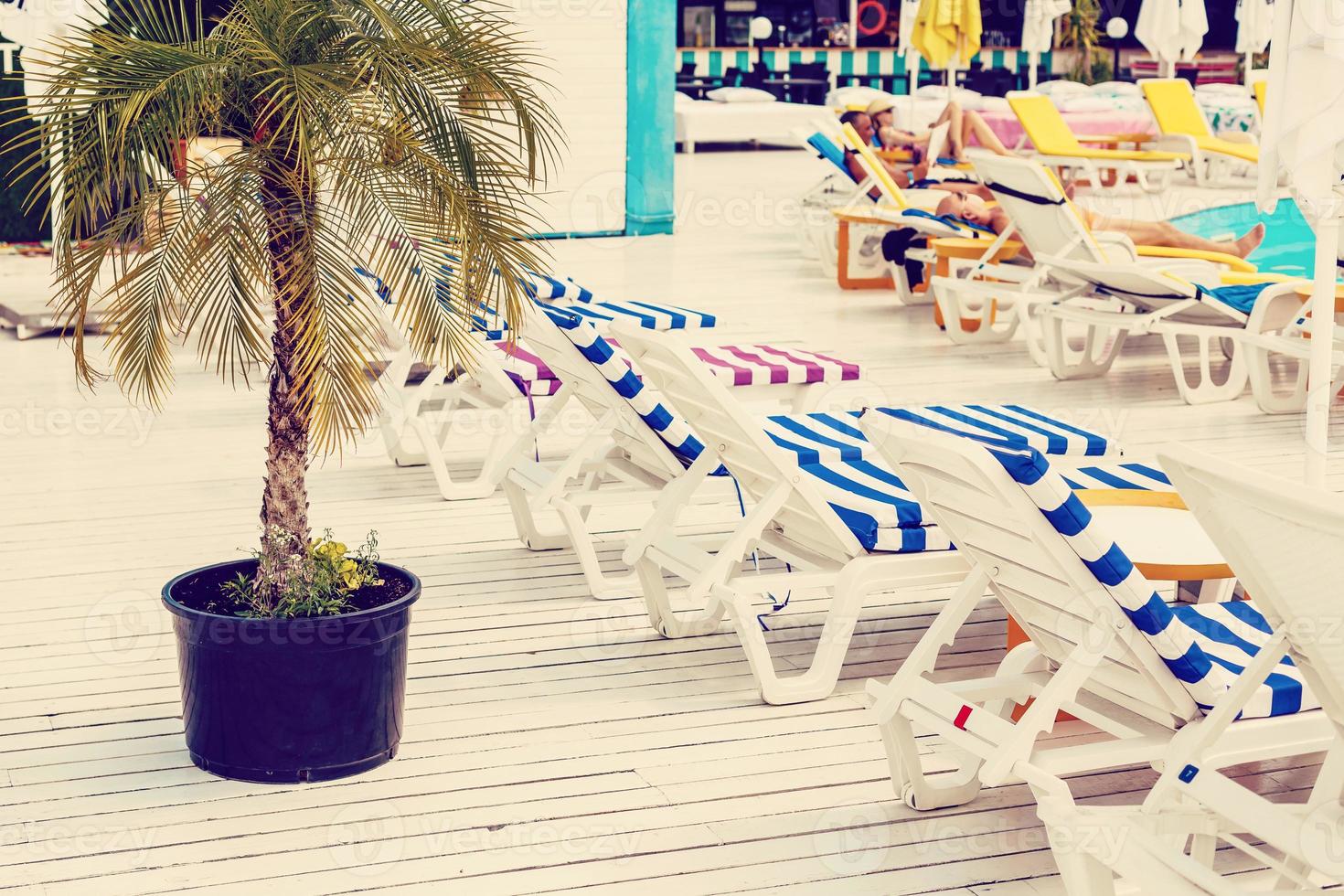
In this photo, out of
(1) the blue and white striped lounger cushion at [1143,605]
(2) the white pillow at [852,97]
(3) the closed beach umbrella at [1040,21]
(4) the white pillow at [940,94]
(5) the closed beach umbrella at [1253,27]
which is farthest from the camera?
(4) the white pillow at [940,94]

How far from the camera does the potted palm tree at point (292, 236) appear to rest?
2.99 m

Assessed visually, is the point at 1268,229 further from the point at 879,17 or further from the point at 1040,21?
the point at 879,17

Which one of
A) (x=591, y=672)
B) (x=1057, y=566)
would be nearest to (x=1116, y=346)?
(x=591, y=672)

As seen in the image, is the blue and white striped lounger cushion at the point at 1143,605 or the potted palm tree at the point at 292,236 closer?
the blue and white striped lounger cushion at the point at 1143,605

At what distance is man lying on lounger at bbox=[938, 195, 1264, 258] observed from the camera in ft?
28.1

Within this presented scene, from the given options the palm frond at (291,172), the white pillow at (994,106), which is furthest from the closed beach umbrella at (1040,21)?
the palm frond at (291,172)

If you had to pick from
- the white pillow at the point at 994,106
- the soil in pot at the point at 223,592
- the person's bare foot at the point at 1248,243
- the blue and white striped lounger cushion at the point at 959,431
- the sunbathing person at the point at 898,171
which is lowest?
the soil in pot at the point at 223,592

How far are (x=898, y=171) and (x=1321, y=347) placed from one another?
804 cm

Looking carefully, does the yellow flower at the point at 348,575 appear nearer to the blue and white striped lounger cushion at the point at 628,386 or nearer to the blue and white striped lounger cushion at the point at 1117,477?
the blue and white striped lounger cushion at the point at 628,386

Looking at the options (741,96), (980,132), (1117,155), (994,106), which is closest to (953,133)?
(980,132)

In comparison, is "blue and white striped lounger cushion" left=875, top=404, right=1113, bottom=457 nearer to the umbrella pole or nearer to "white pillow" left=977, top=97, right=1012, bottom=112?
the umbrella pole

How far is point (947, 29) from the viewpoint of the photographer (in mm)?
13539

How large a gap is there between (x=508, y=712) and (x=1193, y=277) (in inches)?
205

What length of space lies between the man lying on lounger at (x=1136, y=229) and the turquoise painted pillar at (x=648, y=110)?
11.6ft
